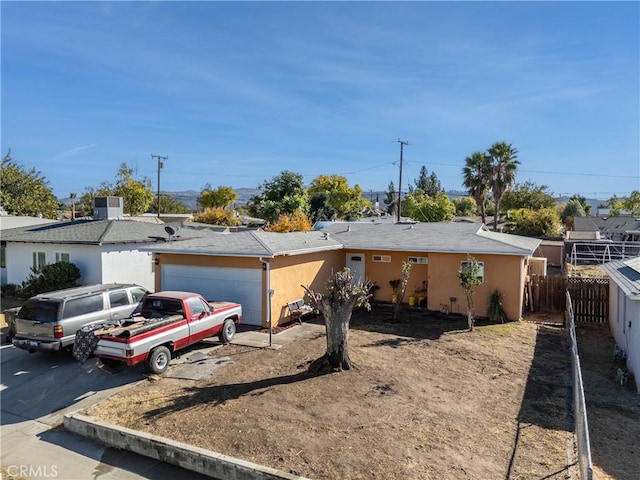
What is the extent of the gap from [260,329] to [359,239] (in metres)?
6.96

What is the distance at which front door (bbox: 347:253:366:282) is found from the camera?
1900cm

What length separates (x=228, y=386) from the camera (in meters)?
9.41

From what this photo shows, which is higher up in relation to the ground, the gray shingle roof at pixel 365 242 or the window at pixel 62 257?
the gray shingle roof at pixel 365 242

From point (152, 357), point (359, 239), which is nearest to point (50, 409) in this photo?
point (152, 357)

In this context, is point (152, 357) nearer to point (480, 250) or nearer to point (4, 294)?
point (480, 250)

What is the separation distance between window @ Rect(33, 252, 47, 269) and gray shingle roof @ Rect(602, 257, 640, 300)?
842 inches

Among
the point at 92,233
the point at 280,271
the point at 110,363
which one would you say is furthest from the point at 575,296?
the point at 92,233

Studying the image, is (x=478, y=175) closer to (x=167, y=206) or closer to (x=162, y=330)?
(x=162, y=330)

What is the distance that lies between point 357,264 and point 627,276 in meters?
9.99

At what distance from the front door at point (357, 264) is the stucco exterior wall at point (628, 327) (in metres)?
9.03

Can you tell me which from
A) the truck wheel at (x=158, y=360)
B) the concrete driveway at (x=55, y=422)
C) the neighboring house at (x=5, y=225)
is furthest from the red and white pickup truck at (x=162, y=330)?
the neighboring house at (x=5, y=225)

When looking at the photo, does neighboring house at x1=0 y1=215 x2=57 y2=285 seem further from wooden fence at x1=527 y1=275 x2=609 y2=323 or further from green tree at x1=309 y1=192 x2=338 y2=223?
green tree at x1=309 y1=192 x2=338 y2=223

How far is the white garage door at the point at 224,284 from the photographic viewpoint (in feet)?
47.6

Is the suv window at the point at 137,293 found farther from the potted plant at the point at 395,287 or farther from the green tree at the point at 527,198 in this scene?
the green tree at the point at 527,198
